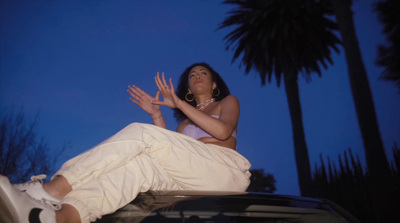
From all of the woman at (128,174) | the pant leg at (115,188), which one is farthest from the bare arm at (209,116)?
the pant leg at (115,188)

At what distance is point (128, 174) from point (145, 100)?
1343 millimetres

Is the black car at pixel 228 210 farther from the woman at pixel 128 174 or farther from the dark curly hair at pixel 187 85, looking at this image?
the dark curly hair at pixel 187 85

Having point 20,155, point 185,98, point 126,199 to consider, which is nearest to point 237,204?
point 126,199

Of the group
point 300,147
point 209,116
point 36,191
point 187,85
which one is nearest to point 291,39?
point 300,147

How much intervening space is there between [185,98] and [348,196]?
27.3ft

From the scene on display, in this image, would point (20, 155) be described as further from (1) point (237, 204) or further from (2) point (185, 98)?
(1) point (237, 204)

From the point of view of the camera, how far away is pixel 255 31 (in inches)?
587

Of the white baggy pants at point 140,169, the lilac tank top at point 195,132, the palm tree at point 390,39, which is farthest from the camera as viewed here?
the palm tree at point 390,39

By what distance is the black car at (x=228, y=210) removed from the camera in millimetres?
1316

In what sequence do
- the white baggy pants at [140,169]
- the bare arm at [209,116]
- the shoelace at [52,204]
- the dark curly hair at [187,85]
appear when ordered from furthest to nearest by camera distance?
1. the dark curly hair at [187,85]
2. the bare arm at [209,116]
3. the white baggy pants at [140,169]
4. the shoelace at [52,204]

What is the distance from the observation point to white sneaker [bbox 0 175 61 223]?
1.17m

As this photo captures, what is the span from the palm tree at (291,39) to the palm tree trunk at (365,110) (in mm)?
4966

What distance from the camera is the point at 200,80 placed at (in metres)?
3.19

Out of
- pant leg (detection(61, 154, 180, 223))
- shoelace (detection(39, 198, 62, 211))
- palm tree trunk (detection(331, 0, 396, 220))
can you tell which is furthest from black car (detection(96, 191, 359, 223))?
palm tree trunk (detection(331, 0, 396, 220))
